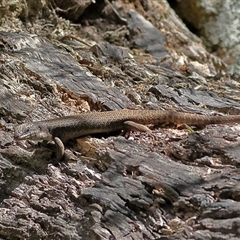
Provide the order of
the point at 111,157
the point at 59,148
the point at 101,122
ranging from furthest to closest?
the point at 101,122, the point at 59,148, the point at 111,157

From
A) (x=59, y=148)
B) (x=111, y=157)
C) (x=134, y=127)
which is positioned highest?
(x=134, y=127)

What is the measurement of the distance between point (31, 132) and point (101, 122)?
74cm

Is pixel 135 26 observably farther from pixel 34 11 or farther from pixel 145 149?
pixel 145 149

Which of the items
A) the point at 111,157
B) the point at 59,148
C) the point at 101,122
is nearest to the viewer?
the point at 111,157

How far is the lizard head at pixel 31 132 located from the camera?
5625mm

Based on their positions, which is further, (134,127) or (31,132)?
(134,127)

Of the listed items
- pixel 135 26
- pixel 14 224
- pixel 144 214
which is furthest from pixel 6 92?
pixel 135 26

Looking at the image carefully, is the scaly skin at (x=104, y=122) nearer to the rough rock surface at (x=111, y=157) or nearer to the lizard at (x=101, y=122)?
the lizard at (x=101, y=122)

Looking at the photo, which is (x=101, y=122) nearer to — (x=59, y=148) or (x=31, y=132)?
(x=59, y=148)

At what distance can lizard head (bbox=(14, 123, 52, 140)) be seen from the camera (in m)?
5.62

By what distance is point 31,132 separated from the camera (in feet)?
18.5

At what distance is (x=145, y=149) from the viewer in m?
5.42

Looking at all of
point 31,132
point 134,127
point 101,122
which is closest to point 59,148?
point 31,132

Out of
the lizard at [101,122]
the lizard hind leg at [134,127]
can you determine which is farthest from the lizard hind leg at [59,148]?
the lizard hind leg at [134,127]
